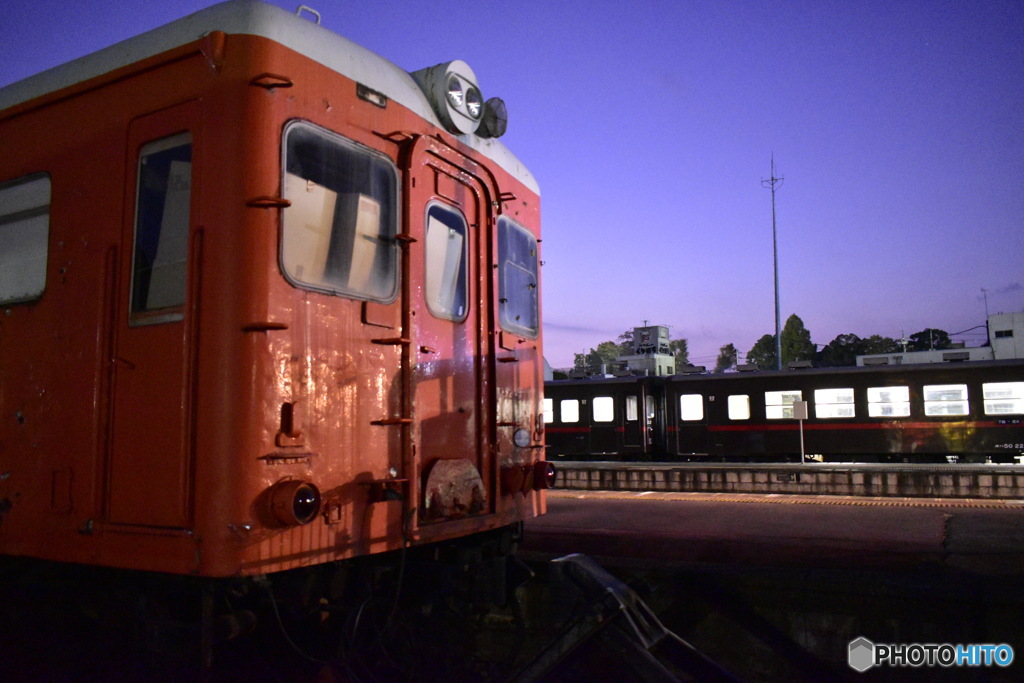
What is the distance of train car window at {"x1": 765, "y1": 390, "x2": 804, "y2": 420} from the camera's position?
2047cm

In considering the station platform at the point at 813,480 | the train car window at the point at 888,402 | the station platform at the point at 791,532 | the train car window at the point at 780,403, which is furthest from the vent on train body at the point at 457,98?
the train car window at the point at 888,402

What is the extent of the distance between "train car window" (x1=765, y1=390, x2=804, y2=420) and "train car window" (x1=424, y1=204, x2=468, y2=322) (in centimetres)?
1775

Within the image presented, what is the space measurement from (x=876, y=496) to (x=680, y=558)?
8559 millimetres

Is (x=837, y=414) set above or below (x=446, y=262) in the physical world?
below

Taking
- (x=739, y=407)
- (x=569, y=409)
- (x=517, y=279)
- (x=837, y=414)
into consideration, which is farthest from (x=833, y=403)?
(x=517, y=279)

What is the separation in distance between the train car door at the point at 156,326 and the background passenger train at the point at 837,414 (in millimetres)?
18903

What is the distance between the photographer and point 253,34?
3.42 meters

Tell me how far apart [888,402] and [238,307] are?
1968cm

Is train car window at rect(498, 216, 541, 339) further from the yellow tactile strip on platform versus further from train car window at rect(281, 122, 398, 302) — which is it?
the yellow tactile strip on platform

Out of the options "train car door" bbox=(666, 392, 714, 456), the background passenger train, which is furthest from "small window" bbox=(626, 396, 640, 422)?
"train car door" bbox=(666, 392, 714, 456)

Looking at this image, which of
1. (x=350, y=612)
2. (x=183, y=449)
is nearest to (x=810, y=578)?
(x=350, y=612)

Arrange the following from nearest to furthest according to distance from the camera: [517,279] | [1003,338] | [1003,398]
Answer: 1. [517,279]
2. [1003,398]
3. [1003,338]

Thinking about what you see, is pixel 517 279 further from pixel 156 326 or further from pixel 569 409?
pixel 569 409

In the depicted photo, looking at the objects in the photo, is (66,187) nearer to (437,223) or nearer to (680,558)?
(437,223)
